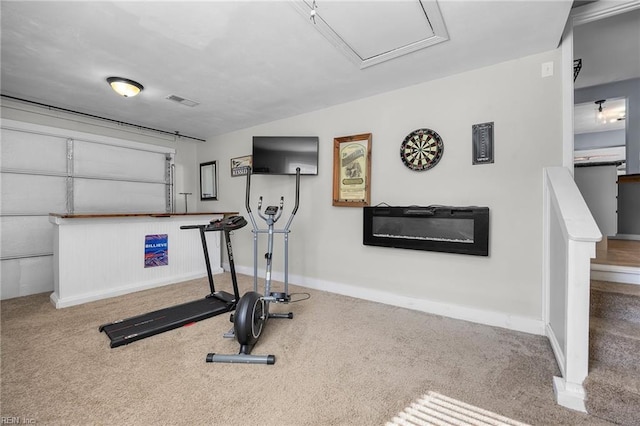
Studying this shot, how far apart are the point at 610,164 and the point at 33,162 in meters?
7.13

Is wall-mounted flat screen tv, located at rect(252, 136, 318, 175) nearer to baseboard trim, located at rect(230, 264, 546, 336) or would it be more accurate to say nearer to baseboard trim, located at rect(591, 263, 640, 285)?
baseboard trim, located at rect(230, 264, 546, 336)

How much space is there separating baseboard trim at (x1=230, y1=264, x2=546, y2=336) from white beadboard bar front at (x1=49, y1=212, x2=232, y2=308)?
177 centimetres

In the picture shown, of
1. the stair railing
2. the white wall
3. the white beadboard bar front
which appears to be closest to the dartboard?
the white wall

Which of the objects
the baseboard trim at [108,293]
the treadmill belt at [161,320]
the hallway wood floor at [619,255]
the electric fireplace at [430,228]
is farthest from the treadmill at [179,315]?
the hallway wood floor at [619,255]

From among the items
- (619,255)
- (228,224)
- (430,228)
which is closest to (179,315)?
(228,224)

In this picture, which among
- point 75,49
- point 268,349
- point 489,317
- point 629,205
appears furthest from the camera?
point 629,205

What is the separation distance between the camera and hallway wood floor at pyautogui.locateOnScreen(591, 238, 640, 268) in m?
2.39

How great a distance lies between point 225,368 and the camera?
194 cm

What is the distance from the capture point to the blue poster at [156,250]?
3.84m

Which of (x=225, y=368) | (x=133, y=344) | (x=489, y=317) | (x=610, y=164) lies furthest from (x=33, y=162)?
(x=610, y=164)

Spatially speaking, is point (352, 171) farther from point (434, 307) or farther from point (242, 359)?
point (242, 359)

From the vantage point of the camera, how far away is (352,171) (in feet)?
11.5

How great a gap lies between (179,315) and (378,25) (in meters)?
3.17

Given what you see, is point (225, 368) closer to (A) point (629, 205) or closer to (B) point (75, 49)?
(B) point (75, 49)
